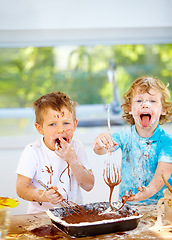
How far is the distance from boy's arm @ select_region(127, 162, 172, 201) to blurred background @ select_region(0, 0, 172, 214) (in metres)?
1.25

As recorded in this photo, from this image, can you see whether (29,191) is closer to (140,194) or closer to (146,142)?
(140,194)

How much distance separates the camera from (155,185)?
5.25 ft

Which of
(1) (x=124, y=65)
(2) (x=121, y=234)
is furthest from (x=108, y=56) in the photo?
(2) (x=121, y=234)

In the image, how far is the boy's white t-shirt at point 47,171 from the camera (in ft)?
5.56

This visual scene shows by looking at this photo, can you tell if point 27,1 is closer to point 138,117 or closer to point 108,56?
point 108,56

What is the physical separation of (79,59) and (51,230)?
235 cm

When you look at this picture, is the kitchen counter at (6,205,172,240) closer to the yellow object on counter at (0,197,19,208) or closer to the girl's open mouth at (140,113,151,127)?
the yellow object on counter at (0,197,19,208)

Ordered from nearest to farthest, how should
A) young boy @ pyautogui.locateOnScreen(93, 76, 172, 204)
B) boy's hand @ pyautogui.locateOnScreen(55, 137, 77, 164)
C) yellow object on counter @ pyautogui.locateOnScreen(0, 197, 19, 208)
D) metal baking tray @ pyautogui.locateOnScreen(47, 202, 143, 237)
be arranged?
metal baking tray @ pyautogui.locateOnScreen(47, 202, 143, 237), yellow object on counter @ pyautogui.locateOnScreen(0, 197, 19, 208), boy's hand @ pyautogui.locateOnScreen(55, 137, 77, 164), young boy @ pyautogui.locateOnScreen(93, 76, 172, 204)

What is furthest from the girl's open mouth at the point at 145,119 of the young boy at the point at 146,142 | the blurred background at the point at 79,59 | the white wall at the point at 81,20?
the white wall at the point at 81,20

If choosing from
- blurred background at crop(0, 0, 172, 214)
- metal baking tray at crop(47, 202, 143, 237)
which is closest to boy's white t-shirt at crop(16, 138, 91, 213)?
metal baking tray at crop(47, 202, 143, 237)

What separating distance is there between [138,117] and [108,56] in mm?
1794

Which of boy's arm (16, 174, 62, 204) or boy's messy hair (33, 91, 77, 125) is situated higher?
boy's messy hair (33, 91, 77, 125)

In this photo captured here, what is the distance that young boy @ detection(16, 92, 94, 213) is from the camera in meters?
1.65

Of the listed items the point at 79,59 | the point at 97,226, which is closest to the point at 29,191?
the point at 97,226
